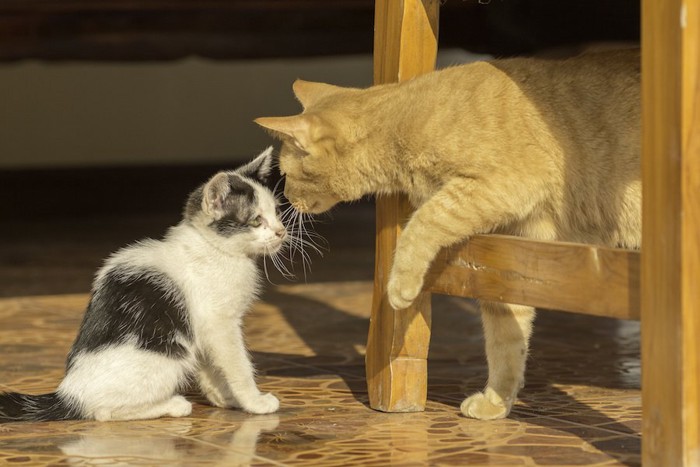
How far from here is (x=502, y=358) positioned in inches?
112

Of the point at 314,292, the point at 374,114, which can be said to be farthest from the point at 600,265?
the point at 314,292

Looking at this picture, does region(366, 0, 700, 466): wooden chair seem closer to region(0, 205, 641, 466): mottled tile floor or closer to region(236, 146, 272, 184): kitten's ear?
region(0, 205, 641, 466): mottled tile floor

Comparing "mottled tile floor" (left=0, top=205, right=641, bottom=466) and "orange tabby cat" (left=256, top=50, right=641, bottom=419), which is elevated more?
"orange tabby cat" (left=256, top=50, right=641, bottom=419)

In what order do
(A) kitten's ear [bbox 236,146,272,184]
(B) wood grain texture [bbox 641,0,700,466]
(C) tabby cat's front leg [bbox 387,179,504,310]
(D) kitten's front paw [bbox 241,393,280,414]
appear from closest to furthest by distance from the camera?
(B) wood grain texture [bbox 641,0,700,466]
(C) tabby cat's front leg [bbox 387,179,504,310]
(D) kitten's front paw [bbox 241,393,280,414]
(A) kitten's ear [bbox 236,146,272,184]

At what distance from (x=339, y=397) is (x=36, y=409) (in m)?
0.82

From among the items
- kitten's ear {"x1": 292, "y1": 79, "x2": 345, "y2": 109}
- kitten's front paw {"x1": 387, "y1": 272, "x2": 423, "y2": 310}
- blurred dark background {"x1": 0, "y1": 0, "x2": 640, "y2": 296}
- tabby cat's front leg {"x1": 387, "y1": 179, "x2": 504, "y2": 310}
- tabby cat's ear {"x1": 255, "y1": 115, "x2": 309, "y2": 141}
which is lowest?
kitten's front paw {"x1": 387, "y1": 272, "x2": 423, "y2": 310}

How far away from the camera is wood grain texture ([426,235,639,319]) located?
2.23 meters

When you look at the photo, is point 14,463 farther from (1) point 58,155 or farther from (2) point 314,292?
(1) point 58,155

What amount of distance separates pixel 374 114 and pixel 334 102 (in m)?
0.15

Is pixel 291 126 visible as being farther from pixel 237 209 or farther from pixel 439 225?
pixel 439 225

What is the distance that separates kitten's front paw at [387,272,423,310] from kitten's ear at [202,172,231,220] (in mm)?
538

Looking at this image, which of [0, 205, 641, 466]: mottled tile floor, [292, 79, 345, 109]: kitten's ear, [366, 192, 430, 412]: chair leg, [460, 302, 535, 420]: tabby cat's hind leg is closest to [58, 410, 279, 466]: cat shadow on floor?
[0, 205, 641, 466]: mottled tile floor

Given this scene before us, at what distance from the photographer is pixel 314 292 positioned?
4992 millimetres

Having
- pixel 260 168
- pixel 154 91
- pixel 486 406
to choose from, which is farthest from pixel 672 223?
pixel 154 91
